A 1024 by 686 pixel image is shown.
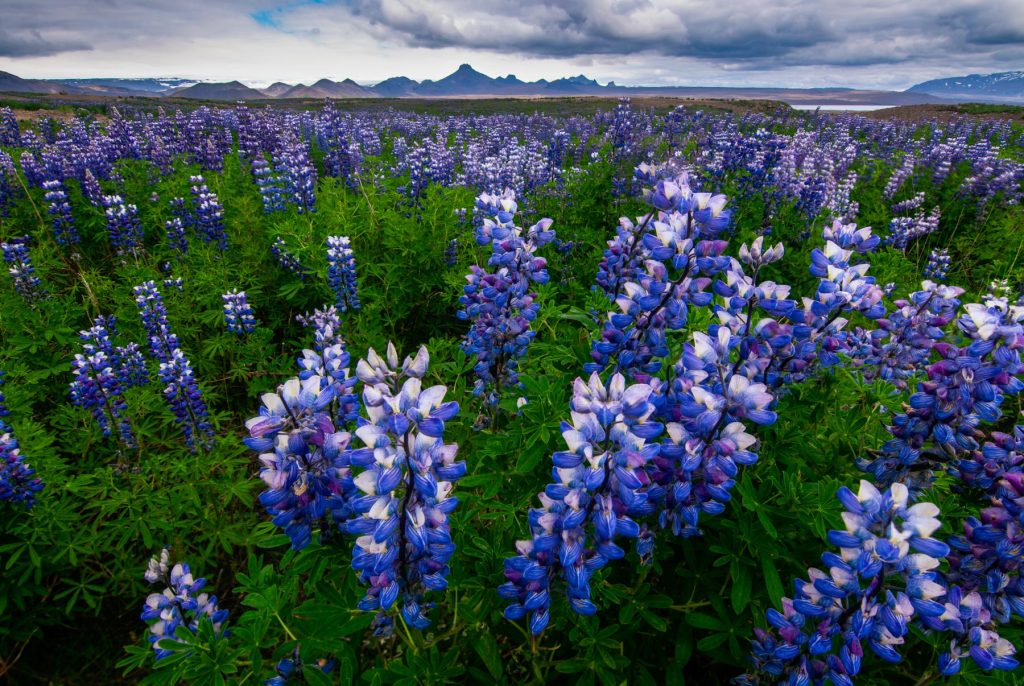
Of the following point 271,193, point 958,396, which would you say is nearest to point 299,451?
point 958,396

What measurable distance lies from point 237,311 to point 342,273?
38.3 inches

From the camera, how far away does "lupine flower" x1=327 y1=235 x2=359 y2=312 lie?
444 cm

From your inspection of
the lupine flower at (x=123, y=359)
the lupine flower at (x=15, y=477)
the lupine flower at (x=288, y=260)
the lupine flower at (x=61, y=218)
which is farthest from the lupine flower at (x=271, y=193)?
the lupine flower at (x=15, y=477)

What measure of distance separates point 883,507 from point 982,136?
73.4 ft

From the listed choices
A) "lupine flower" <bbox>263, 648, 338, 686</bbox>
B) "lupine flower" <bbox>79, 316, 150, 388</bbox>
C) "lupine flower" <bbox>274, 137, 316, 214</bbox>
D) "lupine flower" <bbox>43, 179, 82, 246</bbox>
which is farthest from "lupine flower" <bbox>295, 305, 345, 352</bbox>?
"lupine flower" <bbox>43, 179, 82, 246</bbox>

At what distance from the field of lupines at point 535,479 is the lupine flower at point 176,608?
21 mm

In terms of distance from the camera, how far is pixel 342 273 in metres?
4.57

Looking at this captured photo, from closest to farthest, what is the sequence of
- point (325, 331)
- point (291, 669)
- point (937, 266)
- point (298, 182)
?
point (291, 669) < point (325, 331) < point (937, 266) < point (298, 182)

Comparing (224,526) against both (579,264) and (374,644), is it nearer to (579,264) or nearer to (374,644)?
(374,644)

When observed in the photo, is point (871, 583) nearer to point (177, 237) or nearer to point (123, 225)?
point (177, 237)

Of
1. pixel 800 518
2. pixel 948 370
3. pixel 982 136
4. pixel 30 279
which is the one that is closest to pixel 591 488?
pixel 800 518

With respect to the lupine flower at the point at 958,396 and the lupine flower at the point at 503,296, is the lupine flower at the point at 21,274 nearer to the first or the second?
the lupine flower at the point at 503,296

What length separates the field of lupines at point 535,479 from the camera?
1500 mm

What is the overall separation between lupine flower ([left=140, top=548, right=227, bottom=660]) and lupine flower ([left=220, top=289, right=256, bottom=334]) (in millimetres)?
2492
